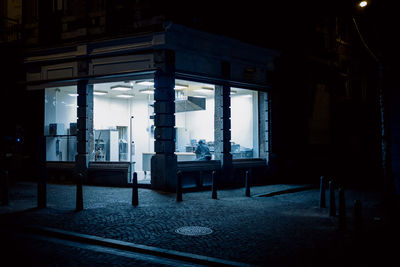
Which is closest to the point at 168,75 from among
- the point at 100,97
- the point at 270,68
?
the point at 100,97

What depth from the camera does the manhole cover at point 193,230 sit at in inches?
296

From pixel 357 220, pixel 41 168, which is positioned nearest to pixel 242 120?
pixel 41 168

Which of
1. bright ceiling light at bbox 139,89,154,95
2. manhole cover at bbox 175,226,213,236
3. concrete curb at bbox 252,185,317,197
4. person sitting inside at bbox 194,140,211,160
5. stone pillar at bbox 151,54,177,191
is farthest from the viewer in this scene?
bright ceiling light at bbox 139,89,154,95

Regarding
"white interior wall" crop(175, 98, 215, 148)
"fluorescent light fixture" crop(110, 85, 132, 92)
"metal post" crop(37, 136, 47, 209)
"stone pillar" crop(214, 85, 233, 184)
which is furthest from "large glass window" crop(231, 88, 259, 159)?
"metal post" crop(37, 136, 47, 209)

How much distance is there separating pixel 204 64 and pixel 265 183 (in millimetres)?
6012

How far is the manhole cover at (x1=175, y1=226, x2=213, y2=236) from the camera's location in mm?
7516

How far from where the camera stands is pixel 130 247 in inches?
→ 259

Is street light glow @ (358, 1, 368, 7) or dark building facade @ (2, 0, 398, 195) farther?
dark building facade @ (2, 0, 398, 195)

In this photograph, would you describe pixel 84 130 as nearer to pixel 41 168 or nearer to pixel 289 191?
pixel 41 168

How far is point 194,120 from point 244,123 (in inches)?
94.4

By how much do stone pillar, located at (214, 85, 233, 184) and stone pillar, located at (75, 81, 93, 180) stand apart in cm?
516

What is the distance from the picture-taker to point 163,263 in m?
5.83

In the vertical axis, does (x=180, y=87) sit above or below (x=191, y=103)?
above

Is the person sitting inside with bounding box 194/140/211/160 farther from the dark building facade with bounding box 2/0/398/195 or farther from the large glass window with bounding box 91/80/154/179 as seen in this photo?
the large glass window with bounding box 91/80/154/179
